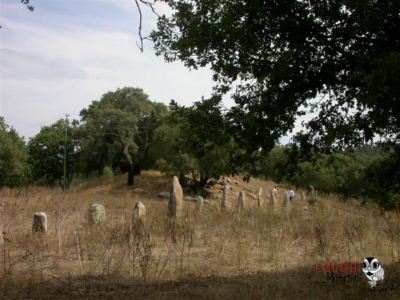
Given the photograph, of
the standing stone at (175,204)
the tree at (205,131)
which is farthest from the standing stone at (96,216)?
the tree at (205,131)

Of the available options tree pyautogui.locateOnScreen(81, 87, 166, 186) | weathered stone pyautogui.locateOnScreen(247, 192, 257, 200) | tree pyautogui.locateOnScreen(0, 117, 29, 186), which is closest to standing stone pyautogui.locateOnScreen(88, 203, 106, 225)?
weathered stone pyautogui.locateOnScreen(247, 192, 257, 200)

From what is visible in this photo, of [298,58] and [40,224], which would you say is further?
[40,224]

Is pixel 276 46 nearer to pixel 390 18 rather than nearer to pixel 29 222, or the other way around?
pixel 390 18

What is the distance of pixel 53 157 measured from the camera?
219ft

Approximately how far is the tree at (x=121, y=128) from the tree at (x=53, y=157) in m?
15.2

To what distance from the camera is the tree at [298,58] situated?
557 cm

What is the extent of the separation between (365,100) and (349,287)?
351cm

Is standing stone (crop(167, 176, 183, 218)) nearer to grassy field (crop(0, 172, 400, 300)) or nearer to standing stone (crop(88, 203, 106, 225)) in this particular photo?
grassy field (crop(0, 172, 400, 300))

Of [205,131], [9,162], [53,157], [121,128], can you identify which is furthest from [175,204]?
[53,157]

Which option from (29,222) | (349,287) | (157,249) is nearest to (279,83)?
(349,287)

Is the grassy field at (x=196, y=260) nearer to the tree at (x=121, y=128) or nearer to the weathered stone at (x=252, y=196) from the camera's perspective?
the weathered stone at (x=252, y=196)

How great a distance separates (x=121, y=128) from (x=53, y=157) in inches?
1020

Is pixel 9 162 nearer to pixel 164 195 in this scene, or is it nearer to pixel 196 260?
pixel 164 195

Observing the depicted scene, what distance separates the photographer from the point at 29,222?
15789mm
